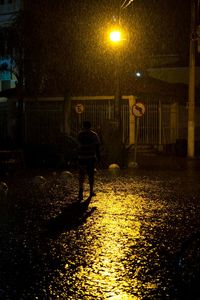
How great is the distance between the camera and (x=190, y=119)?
92.5 ft

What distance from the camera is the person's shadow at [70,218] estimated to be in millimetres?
10094

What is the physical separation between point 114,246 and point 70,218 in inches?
103

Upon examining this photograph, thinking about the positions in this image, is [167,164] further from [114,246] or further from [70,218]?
[114,246]

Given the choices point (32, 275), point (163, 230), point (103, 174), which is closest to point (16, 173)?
point (103, 174)

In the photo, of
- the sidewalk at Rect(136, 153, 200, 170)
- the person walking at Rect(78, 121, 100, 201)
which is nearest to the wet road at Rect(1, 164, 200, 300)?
the person walking at Rect(78, 121, 100, 201)

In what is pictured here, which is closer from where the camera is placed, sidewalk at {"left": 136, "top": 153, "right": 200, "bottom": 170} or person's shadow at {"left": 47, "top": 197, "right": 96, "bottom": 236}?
person's shadow at {"left": 47, "top": 197, "right": 96, "bottom": 236}

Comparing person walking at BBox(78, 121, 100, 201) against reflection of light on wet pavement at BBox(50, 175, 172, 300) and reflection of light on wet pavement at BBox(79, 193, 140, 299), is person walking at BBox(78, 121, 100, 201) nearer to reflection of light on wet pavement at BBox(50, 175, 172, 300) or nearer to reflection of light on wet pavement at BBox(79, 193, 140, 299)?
reflection of light on wet pavement at BBox(79, 193, 140, 299)

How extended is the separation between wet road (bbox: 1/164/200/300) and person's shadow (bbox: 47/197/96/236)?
0.02 meters

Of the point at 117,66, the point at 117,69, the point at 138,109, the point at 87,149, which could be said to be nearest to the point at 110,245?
the point at 87,149

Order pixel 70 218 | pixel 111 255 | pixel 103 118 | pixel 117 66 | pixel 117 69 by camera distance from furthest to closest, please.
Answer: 1. pixel 103 118
2. pixel 117 69
3. pixel 117 66
4. pixel 70 218
5. pixel 111 255

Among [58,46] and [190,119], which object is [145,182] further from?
[58,46]

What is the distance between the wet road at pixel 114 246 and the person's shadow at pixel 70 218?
0.06 feet

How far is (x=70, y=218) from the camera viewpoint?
1109 cm

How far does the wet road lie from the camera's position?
21.0 feet
